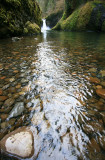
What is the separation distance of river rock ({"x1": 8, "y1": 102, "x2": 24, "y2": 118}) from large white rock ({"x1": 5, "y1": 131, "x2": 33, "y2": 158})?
27 cm

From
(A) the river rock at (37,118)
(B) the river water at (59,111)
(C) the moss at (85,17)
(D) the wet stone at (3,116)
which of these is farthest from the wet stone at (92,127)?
(C) the moss at (85,17)

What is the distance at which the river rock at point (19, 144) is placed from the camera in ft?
2.31

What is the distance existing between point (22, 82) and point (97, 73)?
5.03ft

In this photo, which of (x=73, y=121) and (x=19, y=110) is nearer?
(x=73, y=121)

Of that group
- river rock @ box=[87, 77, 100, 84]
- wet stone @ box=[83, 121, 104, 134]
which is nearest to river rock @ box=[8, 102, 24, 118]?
wet stone @ box=[83, 121, 104, 134]

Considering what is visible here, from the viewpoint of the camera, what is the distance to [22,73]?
1.97 meters

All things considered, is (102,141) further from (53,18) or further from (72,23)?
(53,18)

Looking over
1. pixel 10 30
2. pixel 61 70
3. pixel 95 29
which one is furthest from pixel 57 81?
pixel 95 29

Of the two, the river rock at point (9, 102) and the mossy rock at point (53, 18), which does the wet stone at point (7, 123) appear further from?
the mossy rock at point (53, 18)

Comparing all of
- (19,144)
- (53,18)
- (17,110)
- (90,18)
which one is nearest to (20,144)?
(19,144)

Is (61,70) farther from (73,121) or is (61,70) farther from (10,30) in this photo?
(10,30)

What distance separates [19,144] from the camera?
29.0 inches

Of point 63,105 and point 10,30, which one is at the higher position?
point 10,30

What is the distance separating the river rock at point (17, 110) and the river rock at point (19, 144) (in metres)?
0.23
